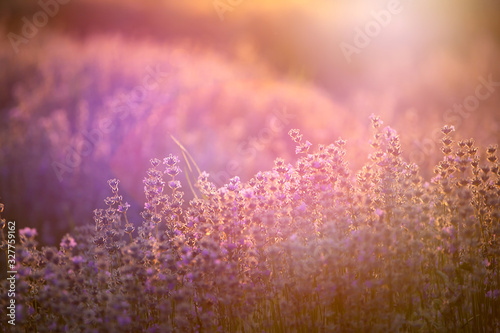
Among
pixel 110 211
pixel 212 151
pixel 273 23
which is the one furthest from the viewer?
pixel 273 23

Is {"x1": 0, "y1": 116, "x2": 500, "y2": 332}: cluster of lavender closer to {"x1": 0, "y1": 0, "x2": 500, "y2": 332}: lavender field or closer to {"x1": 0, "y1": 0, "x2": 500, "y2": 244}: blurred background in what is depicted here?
{"x1": 0, "y1": 0, "x2": 500, "y2": 332}: lavender field

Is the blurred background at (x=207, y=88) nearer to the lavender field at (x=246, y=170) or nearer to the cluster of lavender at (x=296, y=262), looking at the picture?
the lavender field at (x=246, y=170)

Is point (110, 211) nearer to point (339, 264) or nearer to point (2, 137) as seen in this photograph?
point (339, 264)

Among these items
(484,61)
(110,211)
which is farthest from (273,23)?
(110,211)

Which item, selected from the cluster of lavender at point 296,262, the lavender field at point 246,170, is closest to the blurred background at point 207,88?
the lavender field at point 246,170

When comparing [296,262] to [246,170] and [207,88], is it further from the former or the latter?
[207,88]

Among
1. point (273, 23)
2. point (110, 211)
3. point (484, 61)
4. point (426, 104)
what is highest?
point (273, 23)
